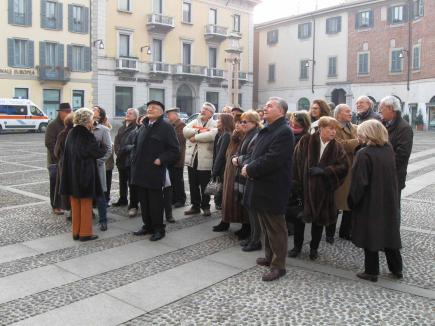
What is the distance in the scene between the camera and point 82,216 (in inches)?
239

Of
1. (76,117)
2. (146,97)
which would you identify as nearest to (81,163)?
(76,117)

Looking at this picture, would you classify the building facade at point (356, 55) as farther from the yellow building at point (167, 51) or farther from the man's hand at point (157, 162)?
the man's hand at point (157, 162)

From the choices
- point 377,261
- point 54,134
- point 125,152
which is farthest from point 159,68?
point 377,261

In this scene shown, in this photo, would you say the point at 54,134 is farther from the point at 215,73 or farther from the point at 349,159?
the point at 215,73

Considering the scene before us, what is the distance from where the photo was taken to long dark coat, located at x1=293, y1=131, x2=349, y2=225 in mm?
5141

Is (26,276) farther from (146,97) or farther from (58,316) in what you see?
(146,97)

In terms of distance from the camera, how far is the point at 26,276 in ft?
15.7

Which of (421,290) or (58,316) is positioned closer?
(58,316)

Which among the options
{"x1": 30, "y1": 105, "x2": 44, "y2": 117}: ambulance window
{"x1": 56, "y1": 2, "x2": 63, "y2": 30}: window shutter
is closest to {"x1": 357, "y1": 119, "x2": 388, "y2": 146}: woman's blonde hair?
{"x1": 30, "y1": 105, "x2": 44, "y2": 117}: ambulance window

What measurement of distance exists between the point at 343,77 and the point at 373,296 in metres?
39.7

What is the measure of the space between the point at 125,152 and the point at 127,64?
3159 cm

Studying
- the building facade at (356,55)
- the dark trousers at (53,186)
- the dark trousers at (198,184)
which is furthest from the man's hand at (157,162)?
the building facade at (356,55)

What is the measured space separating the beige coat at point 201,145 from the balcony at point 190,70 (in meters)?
34.1

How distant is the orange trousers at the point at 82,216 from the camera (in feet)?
19.9
